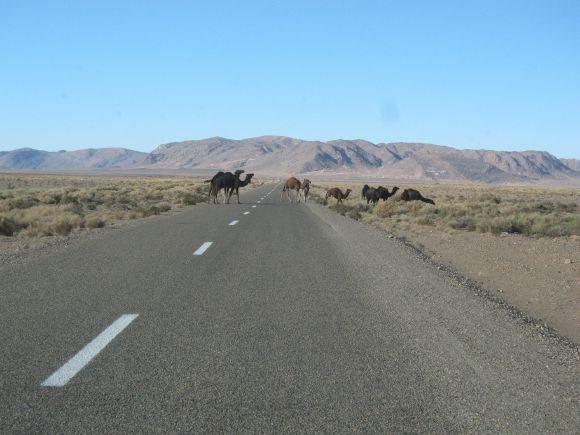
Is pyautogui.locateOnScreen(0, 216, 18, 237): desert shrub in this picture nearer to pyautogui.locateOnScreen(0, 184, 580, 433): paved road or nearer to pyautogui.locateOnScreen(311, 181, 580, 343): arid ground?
pyautogui.locateOnScreen(0, 184, 580, 433): paved road

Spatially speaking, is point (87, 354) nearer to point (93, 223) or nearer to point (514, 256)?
point (514, 256)

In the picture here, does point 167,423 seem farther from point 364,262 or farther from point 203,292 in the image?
point 364,262

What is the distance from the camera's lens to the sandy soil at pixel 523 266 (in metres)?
9.14

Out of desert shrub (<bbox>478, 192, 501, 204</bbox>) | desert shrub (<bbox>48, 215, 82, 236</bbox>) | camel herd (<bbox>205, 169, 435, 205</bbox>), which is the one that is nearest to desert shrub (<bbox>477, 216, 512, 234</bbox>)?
camel herd (<bbox>205, 169, 435, 205</bbox>)

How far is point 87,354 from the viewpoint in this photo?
5.48 metres

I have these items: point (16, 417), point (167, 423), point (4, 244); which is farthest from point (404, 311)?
point (4, 244)

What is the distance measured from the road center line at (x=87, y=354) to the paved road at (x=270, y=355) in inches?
1.7

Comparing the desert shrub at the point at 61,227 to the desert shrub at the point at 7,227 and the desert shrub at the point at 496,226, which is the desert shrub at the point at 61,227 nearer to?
the desert shrub at the point at 7,227

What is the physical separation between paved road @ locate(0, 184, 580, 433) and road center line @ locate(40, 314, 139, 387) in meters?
0.04

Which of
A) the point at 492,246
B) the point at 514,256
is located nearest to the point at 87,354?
the point at 514,256

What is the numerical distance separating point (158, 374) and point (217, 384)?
0.53 meters

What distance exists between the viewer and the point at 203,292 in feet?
27.4

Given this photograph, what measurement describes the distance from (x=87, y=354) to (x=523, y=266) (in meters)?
10.4

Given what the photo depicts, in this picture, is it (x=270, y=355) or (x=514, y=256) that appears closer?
(x=270, y=355)
